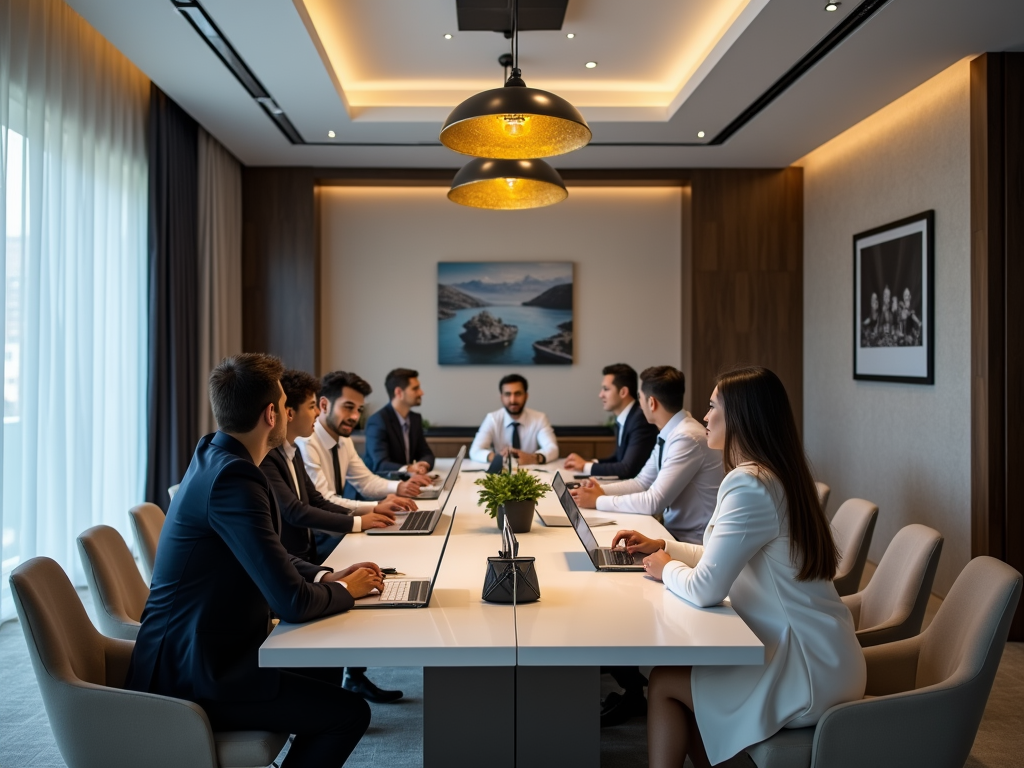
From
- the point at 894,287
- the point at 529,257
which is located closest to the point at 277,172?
the point at 529,257

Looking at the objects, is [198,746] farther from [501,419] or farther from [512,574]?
[501,419]

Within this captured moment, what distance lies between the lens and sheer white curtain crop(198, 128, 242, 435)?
20.7 feet

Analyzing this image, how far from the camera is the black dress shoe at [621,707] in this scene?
3.11 meters

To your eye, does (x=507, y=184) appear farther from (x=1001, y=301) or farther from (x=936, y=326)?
(x=936, y=326)

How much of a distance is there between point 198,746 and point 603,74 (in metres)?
5.02

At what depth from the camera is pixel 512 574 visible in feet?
7.26

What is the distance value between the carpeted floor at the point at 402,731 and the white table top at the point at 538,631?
2.66 ft

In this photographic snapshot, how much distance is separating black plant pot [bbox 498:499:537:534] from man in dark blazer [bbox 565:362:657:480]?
176 cm

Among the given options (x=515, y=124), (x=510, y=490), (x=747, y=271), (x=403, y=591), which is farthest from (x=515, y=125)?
(x=747, y=271)

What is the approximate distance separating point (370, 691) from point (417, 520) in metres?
0.73

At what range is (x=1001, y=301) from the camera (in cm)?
429

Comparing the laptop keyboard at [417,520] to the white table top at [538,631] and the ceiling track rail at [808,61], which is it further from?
the ceiling track rail at [808,61]

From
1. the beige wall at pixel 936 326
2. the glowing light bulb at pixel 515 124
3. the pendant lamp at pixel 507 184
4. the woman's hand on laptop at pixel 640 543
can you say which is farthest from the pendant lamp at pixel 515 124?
the beige wall at pixel 936 326

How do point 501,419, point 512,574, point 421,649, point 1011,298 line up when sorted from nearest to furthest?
point 421,649, point 512,574, point 1011,298, point 501,419
